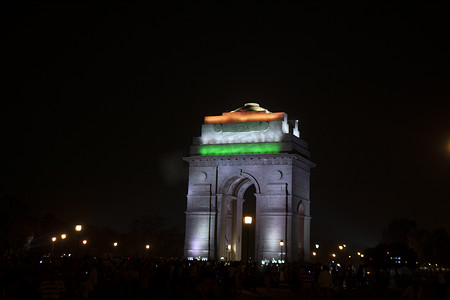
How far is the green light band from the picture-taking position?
48000mm

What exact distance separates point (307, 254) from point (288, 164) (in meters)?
8.64

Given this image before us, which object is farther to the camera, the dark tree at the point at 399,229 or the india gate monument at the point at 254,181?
the dark tree at the point at 399,229

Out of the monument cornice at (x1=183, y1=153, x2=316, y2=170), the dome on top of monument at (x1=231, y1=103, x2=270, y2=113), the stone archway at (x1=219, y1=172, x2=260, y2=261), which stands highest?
the dome on top of monument at (x1=231, y1=103, x2=270, y2=113)

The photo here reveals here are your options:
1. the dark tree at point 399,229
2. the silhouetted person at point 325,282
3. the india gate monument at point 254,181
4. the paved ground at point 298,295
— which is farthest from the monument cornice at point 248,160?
the dark tree at point 399,229

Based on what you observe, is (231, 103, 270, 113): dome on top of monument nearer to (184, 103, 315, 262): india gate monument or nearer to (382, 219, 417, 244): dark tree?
(184, 103, 315, 262): india gate monument

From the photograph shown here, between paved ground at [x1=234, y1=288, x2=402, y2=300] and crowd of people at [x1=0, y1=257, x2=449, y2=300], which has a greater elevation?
crowd of people at [x1=0, y1=257, x2=449, y2=300]

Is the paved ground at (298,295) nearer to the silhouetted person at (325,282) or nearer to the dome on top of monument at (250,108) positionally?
the silhouetted person at (325,282)

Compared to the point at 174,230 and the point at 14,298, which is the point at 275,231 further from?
the point at 174,230

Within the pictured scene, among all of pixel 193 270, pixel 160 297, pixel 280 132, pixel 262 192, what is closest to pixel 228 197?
pixel 262 192

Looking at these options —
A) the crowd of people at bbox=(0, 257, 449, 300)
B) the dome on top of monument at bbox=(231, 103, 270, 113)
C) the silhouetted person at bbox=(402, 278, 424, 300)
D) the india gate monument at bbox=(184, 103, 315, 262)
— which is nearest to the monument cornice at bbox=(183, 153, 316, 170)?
the india gate monument at bbox=(184, 103, 315, 262)

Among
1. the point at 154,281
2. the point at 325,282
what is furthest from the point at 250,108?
the point at 325,282

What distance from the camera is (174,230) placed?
109 m

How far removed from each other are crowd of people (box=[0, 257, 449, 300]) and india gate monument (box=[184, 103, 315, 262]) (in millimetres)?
10591

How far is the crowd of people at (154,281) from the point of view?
1803cm
